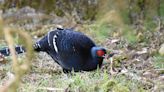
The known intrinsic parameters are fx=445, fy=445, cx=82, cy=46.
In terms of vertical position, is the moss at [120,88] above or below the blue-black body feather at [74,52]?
below

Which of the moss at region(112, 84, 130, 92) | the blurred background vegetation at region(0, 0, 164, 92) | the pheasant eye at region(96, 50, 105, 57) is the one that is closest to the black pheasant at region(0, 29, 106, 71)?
the pheasant eye at region(96, 50, 105, 57)

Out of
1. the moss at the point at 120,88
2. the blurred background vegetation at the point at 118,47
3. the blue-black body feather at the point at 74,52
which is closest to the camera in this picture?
the blurred background vegetation at the point at 118,47

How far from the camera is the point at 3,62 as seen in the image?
16.4 ft

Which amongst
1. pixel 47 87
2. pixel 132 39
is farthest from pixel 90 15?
pixel 132 39

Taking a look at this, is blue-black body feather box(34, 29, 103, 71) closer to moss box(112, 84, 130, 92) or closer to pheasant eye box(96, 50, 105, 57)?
pheasant eye box(96, 50, 105, 57)

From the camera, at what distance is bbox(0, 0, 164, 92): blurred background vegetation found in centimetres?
240

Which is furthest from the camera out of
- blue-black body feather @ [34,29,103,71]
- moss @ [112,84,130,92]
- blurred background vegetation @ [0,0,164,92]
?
blue-black body feather @ [34,29,103,71]

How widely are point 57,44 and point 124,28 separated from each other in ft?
6.60

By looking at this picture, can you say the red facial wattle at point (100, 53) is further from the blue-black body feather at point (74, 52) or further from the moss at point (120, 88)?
the moss at point (120, 88)

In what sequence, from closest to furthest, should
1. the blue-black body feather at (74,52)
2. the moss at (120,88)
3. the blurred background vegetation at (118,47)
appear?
the blurred background vegetation at (118,47), the moss at (120,88), the blue-black body feather at (74,52)

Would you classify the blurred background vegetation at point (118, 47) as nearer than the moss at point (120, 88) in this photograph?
Yes

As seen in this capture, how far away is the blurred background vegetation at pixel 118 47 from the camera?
7.87 feet

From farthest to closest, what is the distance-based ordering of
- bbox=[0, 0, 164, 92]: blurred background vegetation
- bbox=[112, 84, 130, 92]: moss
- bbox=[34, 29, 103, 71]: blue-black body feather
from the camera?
bbox=[34, 29, 103, 71]: blue-black body feather → bbox=[112, 84, 130, 92]: moss → bbox=[0, 0, 164, 92]: blurred background vegetation

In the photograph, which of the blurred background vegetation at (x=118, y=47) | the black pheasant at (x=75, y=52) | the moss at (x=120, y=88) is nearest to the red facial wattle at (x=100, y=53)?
the black pheasant at (x=75, y=52)
